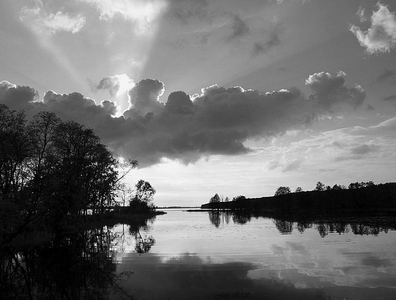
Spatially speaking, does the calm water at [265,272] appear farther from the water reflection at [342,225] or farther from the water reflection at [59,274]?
the water reflection at [342,225]

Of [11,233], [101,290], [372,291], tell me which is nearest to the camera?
[372,291]

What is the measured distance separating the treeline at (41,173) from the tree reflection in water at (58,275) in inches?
136

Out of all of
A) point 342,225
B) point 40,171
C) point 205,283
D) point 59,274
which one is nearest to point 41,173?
point 40,171

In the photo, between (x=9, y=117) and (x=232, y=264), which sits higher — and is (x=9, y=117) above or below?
above

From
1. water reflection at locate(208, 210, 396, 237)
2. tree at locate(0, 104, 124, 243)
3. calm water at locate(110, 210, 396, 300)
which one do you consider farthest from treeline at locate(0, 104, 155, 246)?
water reflection at locate(208, 210, 396, 237)

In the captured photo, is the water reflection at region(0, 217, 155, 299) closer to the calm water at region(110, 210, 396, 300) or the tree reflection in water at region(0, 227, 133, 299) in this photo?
the tree reflection in water at region(0, 227, 133, 299)

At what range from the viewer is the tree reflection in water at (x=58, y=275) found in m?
15.8

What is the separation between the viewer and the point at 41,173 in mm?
32156

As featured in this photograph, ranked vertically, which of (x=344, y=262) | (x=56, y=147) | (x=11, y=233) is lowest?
(x=344, y=262)

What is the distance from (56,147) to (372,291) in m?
45.0

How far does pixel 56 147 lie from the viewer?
48.0 metres

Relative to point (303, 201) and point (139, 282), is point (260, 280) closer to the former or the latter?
point (139, 282)

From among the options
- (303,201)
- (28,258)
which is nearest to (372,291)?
(28,258)

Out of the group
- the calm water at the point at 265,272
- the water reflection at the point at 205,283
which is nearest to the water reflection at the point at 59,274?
the calm water at the point at 265,272
